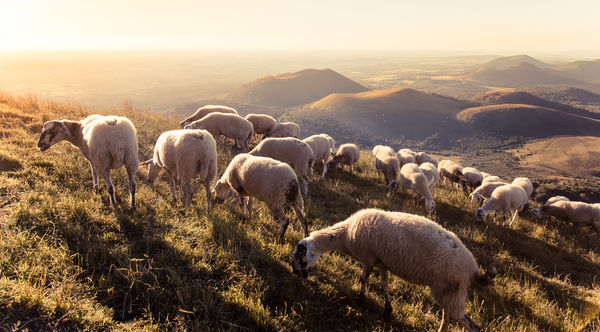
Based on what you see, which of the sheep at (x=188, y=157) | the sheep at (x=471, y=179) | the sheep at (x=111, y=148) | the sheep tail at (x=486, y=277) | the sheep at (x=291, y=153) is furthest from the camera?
the sheep at (x=471, y=179)

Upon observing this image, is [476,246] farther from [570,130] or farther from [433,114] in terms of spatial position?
[570,130]

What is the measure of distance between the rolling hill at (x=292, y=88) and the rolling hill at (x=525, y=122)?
7581cm

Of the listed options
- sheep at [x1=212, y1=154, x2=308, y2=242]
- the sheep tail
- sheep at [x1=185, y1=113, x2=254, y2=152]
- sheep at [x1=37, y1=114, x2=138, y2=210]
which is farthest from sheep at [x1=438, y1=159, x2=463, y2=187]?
sheep at [x1=37, y1=114, x2=138, y2=210]

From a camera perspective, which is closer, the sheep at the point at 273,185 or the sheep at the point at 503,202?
the sheep at the point at 273,185

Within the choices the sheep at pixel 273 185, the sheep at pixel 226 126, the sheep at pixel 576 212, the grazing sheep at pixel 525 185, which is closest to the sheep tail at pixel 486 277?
the sheep at pixel 273 185

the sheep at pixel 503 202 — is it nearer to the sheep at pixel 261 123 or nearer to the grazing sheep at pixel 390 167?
the grazing sheep at pixel 390 167

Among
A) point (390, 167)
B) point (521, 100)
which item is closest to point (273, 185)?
point (390, 167)

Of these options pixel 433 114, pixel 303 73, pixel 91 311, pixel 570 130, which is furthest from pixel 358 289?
pixel 303 73

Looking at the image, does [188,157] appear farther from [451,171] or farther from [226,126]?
[451,171]

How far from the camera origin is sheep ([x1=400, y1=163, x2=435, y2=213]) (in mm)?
8930

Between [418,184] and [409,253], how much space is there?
640 cm

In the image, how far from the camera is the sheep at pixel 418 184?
893 cm

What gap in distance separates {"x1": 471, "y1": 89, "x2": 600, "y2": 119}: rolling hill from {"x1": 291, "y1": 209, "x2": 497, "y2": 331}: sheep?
15615 cm

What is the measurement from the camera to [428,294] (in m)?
4.37
